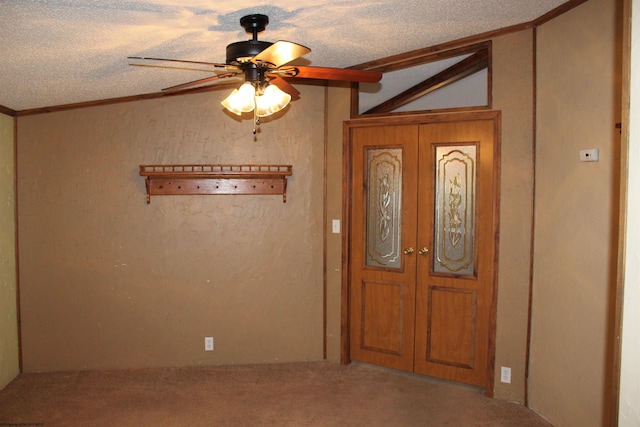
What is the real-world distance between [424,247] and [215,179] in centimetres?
172

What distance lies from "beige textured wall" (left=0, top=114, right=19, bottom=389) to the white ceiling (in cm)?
34

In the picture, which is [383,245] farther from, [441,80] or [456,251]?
[441,80]

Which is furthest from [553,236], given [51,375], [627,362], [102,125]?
[51,375]

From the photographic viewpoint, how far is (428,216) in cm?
384

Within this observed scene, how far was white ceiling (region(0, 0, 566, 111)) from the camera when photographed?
2299 mm

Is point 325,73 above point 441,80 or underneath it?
underneath

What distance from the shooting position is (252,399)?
364 centimetres

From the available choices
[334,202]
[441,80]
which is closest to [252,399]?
[334,202]

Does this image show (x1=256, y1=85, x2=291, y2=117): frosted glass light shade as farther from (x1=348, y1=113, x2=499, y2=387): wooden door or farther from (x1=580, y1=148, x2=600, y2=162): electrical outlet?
(x1=580, y1=148, x2=600, y2=162): electrical outlet

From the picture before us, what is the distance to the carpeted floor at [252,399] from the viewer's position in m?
3.31

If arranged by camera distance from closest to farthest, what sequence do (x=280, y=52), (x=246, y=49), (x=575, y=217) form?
(x=280, y=52) → (x=246, y=49) → (x=575, y=217)

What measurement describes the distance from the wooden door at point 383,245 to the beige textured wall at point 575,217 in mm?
932

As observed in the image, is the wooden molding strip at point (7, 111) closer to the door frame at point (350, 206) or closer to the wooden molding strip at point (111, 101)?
the wooden molding strip at point (111, 101)

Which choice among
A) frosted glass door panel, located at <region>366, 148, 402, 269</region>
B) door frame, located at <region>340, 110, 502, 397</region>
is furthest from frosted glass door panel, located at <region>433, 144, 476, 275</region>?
frosted glass door panel, located at <region>366, 148, 402, 269</region>
